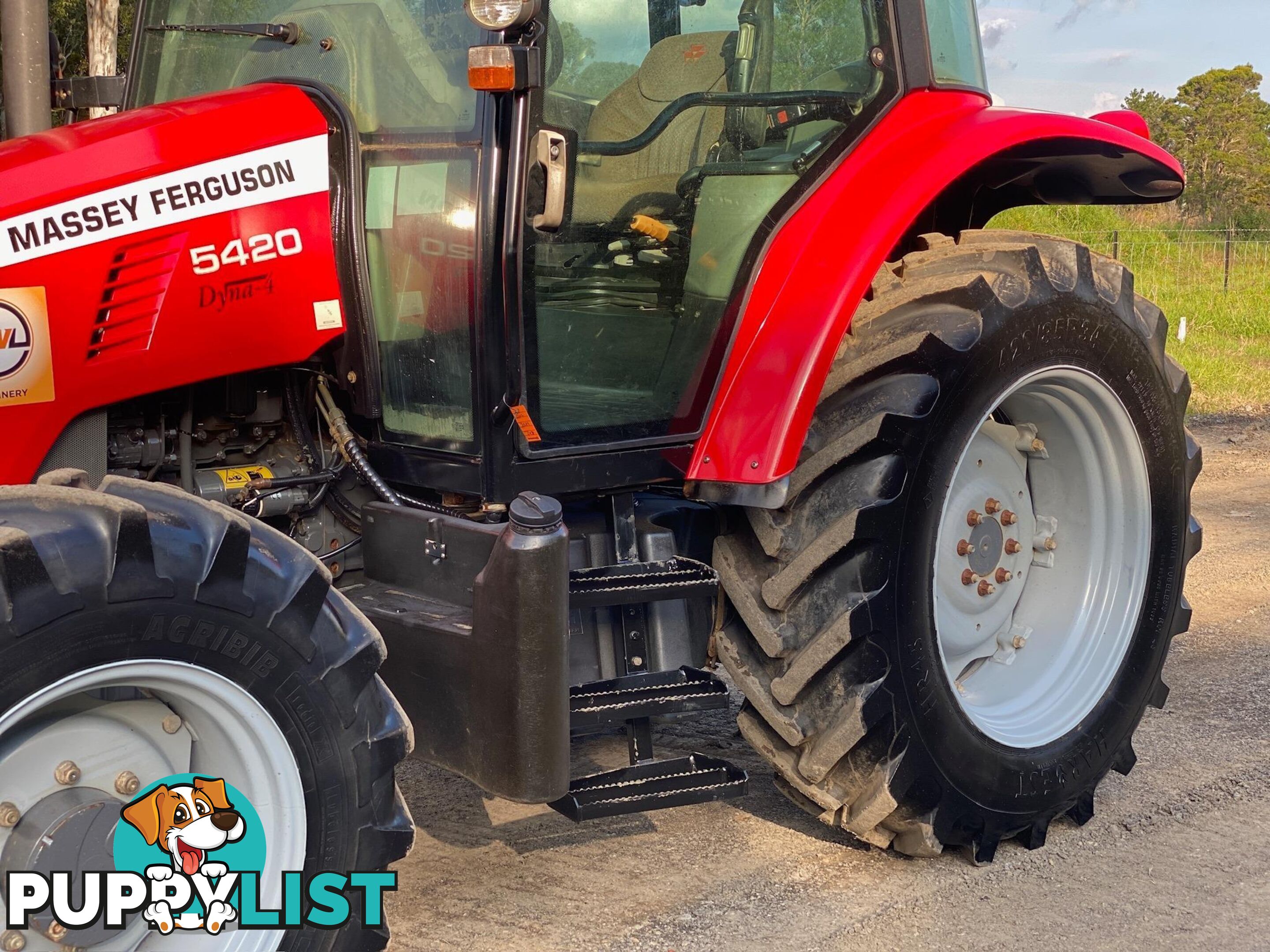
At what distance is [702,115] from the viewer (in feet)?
9.57

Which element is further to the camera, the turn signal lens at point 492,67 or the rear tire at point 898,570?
the rear tire at point 898,570

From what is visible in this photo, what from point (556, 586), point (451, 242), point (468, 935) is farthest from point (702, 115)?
point (468, 935)

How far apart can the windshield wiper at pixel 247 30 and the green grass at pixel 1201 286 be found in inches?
300

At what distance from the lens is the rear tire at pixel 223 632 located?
1909mm

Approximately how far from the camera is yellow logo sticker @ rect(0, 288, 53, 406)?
2330 millimetres

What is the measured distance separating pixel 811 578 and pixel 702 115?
1018 mm

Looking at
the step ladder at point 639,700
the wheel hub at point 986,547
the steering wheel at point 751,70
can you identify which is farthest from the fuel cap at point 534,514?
the wheel hub at point 986,547

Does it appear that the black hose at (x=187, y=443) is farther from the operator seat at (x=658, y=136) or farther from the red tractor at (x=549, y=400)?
the operator seat at (x=658, y=136)

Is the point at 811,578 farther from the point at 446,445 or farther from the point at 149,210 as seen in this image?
the point at 149,210

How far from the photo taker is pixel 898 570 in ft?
9.23

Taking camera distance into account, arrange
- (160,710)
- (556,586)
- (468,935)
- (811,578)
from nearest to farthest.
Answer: (160,710) < (556,586) < (468,935) < (811,578)

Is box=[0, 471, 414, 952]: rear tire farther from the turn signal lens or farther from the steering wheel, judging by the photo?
the steering wheel

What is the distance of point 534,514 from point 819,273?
34.8 inches

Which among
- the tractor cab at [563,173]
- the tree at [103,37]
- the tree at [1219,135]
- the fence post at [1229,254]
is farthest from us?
the tree at [1219,135]
